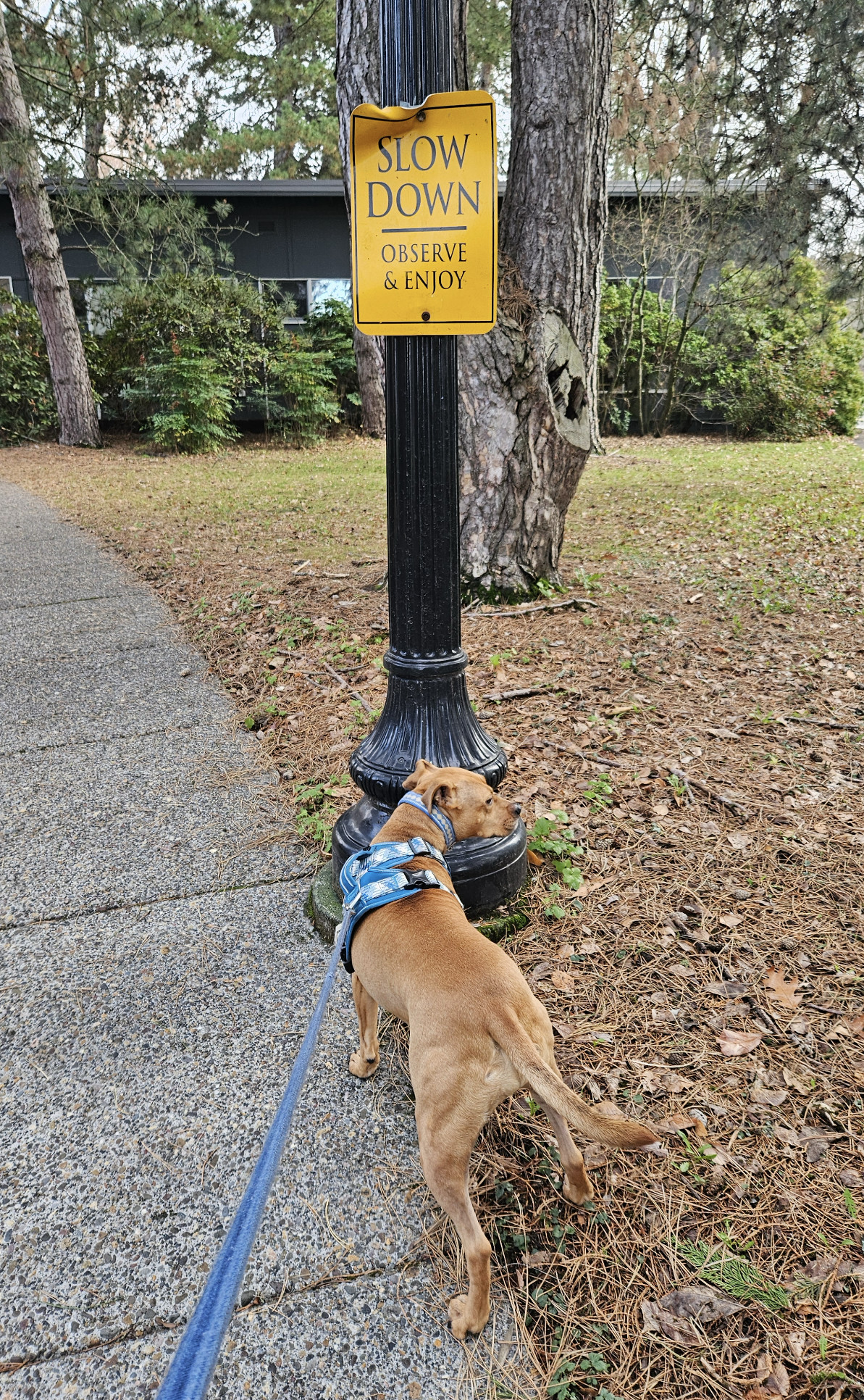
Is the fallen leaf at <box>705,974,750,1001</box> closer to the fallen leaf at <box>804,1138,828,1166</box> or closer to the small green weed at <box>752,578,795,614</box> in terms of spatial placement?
the fallen leaf at <box>804,1138,828,1166</box>

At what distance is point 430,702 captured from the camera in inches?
110

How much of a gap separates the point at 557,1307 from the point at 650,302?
723 inches

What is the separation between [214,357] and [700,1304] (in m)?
16.4

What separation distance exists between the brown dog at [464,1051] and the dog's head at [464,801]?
1.21 ft

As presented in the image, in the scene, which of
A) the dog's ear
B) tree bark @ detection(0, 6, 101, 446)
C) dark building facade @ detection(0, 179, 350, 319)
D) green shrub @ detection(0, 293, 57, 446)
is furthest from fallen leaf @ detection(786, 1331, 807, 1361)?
dark building facade @ detection(0, 179, 350, 319)

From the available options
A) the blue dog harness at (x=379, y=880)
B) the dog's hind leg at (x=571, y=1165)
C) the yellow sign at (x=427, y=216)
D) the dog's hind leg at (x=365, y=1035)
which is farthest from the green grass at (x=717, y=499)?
the dog's hind leg at (x=571, y=1165)

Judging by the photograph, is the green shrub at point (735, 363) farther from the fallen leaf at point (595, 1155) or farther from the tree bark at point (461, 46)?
the fallen leaf at point (595, 1155)

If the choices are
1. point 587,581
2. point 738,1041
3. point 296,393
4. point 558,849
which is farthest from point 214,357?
point 738,1041

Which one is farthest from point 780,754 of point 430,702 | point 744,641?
point 430,702

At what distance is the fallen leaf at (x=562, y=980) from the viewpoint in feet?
8.52

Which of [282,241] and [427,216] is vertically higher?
[282,241]

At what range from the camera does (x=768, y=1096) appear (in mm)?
2215

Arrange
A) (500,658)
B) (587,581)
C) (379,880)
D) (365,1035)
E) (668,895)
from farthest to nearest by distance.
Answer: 1. (587,581)
2. (500,658)
3. (668,895)
4. (365,1035)
5. (379,880)

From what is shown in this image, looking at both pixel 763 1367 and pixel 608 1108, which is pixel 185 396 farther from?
pixel 763 1367
